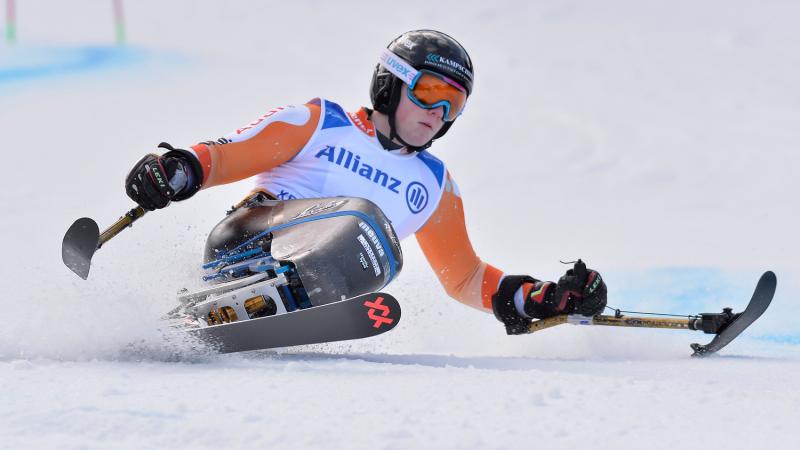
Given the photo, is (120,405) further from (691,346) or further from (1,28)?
(1,28)

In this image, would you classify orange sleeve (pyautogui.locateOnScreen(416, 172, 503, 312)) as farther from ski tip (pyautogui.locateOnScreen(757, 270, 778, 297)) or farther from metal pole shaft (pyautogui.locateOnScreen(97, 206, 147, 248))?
metal pole shaft (pyautogui.locateOnScreen(97, 206, 147, 248))

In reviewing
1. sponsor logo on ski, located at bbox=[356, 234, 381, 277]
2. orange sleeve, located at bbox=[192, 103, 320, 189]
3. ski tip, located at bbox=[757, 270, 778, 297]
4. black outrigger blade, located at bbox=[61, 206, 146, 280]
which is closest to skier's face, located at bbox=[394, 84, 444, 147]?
→ orange sleeve, located at bbox=[192, 103, 320, 189]

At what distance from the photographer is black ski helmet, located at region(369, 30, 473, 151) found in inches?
178

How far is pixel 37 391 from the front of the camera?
2574 millimetres

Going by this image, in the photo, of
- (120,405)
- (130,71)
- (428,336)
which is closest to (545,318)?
(428,336)

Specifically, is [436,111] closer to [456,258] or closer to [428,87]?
[428,87]

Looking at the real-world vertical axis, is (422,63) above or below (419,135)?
above

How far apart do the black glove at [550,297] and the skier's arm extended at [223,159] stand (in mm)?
1311

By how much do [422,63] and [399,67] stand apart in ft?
0.38

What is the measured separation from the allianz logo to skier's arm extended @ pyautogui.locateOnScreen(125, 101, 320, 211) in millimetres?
114

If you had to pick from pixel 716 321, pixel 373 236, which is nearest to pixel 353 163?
pixel 373 236

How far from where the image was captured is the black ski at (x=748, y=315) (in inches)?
173

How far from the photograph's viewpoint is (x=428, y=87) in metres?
4.53

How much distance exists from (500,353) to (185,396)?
2.79 m
